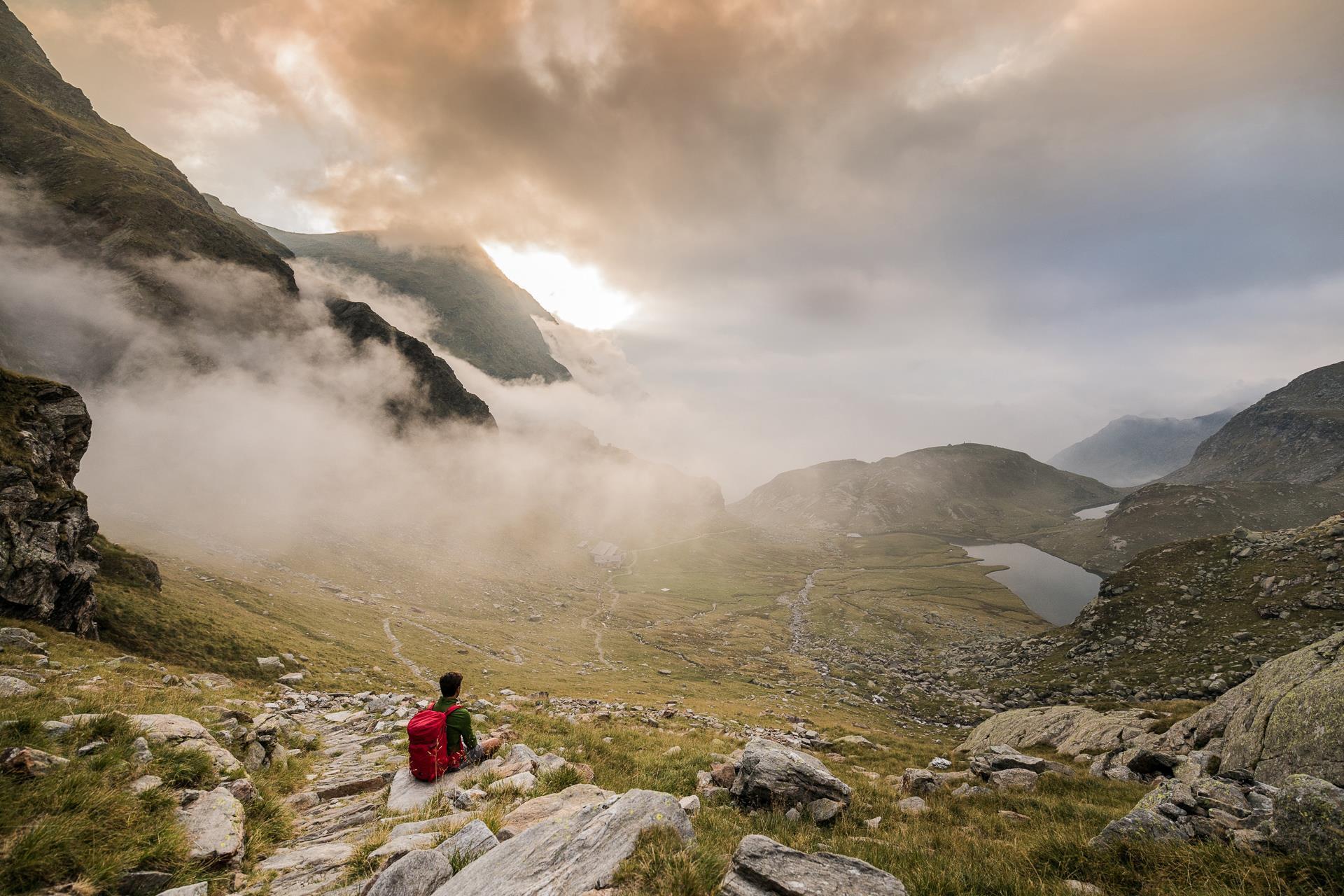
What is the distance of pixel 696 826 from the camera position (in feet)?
31.5

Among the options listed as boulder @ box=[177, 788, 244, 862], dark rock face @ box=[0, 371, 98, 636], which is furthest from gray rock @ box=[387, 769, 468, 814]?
dark rock face @ box=[0, 371, 98, 636]

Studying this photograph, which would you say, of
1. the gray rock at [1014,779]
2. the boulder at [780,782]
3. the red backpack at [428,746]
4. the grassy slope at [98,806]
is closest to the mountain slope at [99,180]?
the grassy slope at [98,806]

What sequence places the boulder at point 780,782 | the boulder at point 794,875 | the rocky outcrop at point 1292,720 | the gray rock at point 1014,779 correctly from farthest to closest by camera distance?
1. the gray rock at point 1014,779
2. the boulder at point 780,782
3. the rocky outcrop at point 1292,720
4. the boulder at point 794,875

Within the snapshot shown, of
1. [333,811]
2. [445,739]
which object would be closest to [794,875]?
[445,739]

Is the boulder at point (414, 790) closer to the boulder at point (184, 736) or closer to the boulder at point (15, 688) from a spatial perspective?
the boulder at point (184, 736)

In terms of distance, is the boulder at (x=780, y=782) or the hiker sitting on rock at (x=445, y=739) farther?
the boulder at (x=780, y=782)

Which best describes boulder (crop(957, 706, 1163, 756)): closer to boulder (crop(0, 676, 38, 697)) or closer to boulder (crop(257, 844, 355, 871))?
boulder (crop(257, 844, 355, 871))

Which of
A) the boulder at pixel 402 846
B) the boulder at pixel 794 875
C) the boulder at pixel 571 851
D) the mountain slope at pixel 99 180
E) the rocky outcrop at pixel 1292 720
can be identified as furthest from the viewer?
the mountain slope at pixel 99 180

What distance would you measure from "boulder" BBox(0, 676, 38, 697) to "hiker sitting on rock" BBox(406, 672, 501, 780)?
30.2 feet

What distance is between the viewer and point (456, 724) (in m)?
13.0

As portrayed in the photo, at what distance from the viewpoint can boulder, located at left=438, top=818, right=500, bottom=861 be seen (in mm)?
7211

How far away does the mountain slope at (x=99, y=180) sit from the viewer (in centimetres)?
13762

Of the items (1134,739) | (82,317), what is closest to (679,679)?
(1134,739)

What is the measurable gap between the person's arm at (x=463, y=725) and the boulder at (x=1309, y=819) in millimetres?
16017
